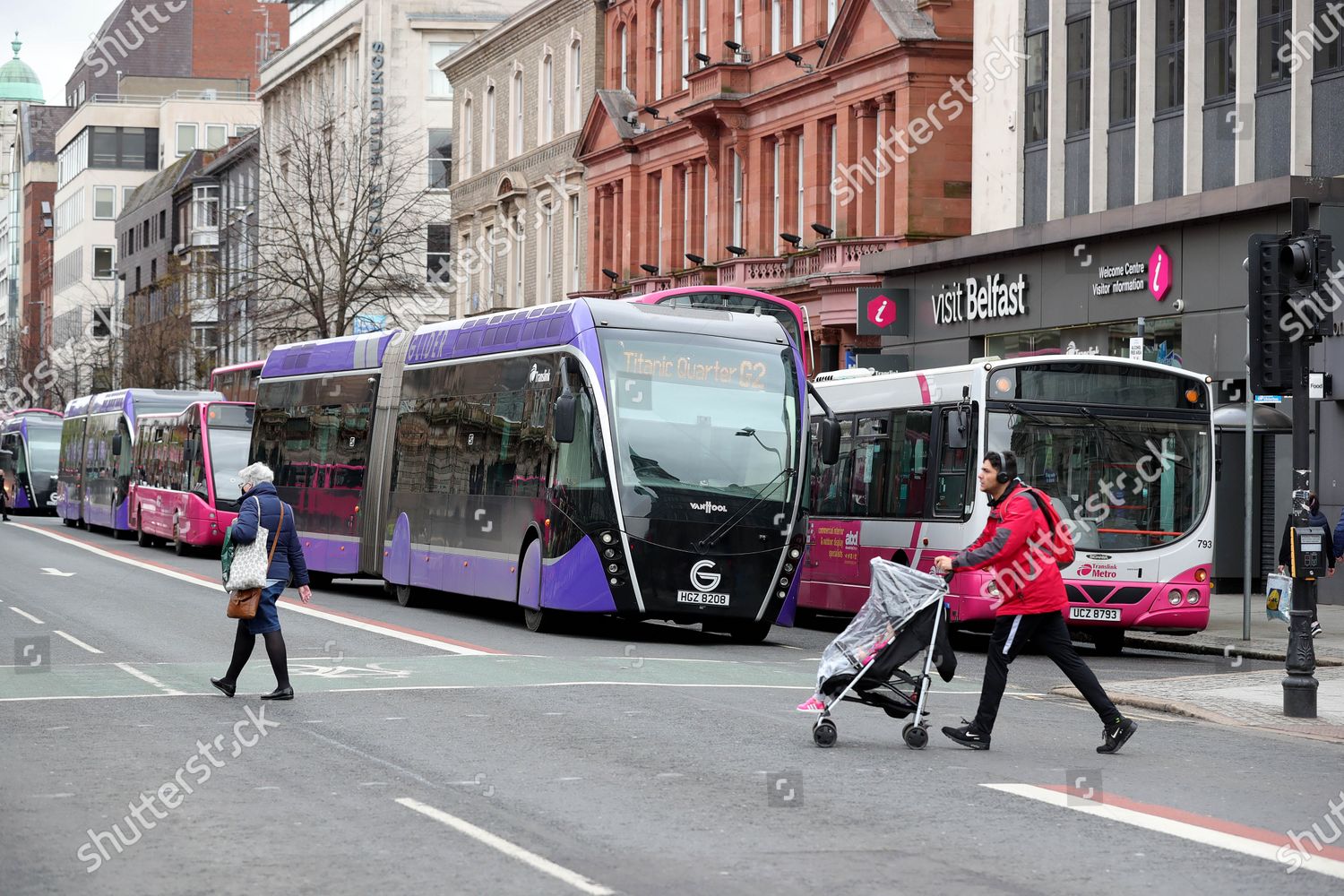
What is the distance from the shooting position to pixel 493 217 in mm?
59750

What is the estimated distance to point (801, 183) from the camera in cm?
4209

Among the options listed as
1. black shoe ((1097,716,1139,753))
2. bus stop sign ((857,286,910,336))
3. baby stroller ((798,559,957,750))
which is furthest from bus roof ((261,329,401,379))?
black shoe ((1097,716,1139,753))

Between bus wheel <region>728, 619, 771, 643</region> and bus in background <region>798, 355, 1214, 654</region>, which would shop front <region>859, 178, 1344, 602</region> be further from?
bus wheel <region>728, 619, 771, 643</region>

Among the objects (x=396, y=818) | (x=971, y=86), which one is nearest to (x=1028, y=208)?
(x=971, y=86)

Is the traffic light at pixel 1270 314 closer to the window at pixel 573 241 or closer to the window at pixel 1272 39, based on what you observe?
the window at pixel 1272 39

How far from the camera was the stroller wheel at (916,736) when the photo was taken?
39.7ft

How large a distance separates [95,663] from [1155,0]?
20.7 metres

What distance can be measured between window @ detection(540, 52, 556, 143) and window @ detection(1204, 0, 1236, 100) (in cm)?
2769

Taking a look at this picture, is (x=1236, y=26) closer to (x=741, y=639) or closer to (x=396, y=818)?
(x=741, y=639)

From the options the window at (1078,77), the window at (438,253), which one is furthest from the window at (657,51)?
the window at (1078,77)

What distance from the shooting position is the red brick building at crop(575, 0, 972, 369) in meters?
38.2

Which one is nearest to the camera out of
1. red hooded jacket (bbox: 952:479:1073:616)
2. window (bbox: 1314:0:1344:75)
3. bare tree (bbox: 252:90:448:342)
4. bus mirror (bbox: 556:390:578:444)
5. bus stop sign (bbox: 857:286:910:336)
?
red hooded jacket (bbox: 952:479:1073:616)

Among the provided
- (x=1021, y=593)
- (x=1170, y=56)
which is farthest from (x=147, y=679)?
(x=1170, y=56)

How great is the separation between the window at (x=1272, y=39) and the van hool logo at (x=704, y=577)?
511 inches
